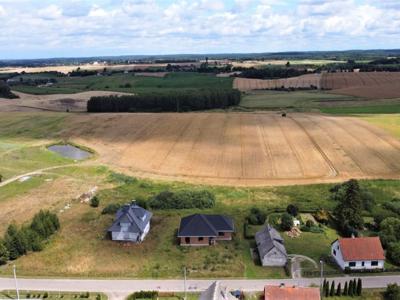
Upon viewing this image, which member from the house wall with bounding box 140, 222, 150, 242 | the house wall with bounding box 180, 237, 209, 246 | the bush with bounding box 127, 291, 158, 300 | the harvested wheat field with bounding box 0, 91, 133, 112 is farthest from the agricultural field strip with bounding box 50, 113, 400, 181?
the harvested wheat field with bounding box 0, 91, 133, 112

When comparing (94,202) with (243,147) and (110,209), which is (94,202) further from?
(243,147)

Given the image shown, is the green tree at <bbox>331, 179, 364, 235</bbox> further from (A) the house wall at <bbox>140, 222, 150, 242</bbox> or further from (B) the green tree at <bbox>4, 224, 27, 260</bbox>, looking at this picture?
(B) the green tree at <bbox>4, 224, 27, 260</bbox>

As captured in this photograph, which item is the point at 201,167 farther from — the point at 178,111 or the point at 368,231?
the point at 178,111

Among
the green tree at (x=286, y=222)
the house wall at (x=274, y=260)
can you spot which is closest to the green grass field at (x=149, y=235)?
the house wall at (x=274, y=260)

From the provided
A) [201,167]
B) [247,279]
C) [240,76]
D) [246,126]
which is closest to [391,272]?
[247,279]

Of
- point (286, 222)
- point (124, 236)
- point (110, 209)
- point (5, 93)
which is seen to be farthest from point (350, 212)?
point (5, 93)

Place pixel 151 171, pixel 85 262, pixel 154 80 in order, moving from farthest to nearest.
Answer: pixel 154 80, pixel 151 171, pixel 85 262
